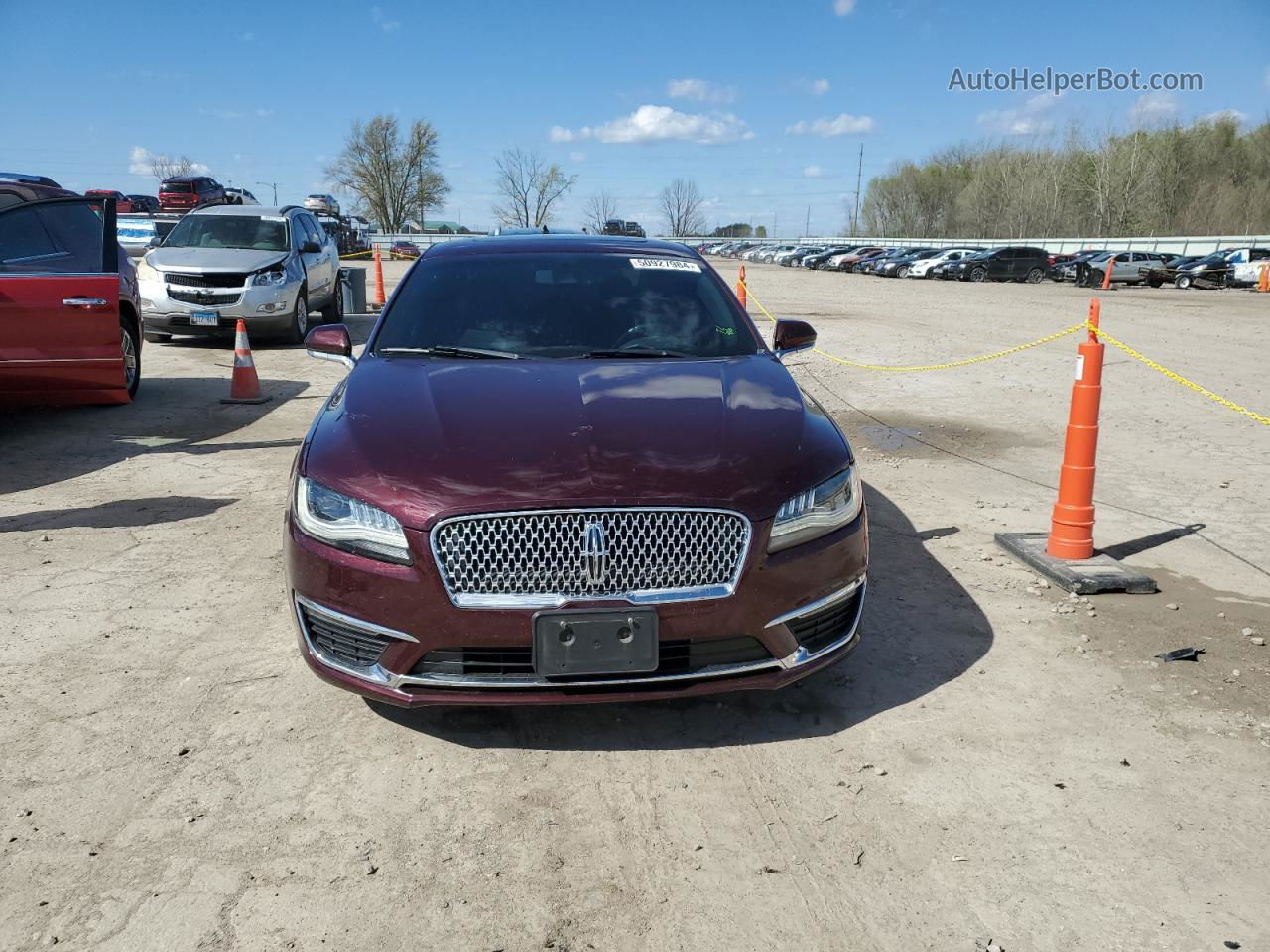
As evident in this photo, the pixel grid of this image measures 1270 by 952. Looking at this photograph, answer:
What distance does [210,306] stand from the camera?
506 inches

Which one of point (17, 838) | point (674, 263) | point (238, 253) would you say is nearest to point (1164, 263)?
point (238, 253)

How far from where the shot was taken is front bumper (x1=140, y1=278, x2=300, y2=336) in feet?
42.0

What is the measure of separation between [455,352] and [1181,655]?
3246 millimetres

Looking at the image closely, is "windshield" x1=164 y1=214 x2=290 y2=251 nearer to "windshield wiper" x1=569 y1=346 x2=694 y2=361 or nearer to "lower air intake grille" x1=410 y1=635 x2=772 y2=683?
"windshield wiper" x1=569 y1=346 x2=694 y2=361

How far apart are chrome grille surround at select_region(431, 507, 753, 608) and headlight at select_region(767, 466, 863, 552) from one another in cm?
37

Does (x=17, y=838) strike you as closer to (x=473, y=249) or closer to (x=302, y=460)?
(x=302, y=460)

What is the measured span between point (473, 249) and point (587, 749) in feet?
8.95

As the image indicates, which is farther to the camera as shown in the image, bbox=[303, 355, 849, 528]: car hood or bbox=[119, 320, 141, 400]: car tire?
bbox=[119, 320, 141, 400]: car tire

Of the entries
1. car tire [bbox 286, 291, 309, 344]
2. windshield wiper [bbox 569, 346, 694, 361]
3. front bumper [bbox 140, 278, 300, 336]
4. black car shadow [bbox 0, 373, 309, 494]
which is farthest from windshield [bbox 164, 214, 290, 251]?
windshield wiper [bbox 569, 346, 694, 361]

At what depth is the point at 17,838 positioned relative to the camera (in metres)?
2.81

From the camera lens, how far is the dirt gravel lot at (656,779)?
8.27 feet

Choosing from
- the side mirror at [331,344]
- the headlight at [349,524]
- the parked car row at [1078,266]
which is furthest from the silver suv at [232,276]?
the parked car row at [1078,266]

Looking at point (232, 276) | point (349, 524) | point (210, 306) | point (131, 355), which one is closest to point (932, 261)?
point (232, 276)

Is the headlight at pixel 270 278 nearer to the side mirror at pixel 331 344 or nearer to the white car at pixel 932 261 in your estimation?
the side mirror at pixel 331 344
